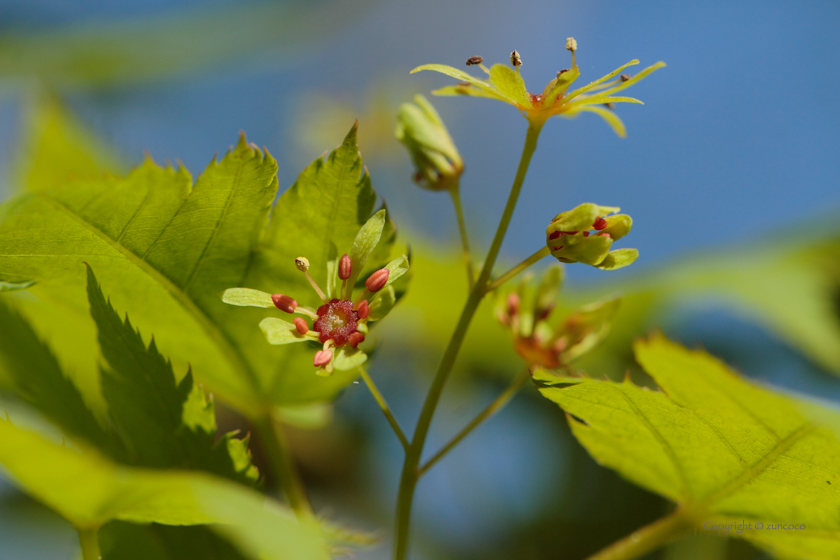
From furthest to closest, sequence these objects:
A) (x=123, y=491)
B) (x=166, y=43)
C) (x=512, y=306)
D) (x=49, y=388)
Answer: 1. (x=166, y=43)
2. (x=512, y=306)
3. (x=49, y=388)
4. (x=123, y=491)

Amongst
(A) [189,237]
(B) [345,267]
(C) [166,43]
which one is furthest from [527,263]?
(C) [166,43]

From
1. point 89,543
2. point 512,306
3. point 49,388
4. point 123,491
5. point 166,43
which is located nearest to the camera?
point 123,491

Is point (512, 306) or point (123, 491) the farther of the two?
point (512, 306)

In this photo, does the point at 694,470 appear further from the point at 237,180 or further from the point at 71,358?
the point at 71,358

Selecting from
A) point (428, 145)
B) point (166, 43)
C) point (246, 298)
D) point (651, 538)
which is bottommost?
point (651, 538)

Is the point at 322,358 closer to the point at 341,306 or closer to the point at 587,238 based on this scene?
the point at 341,306

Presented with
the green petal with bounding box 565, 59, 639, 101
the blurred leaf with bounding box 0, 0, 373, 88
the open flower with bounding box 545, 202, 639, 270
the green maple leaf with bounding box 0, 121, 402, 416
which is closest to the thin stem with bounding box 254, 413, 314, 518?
the green maple leaf with bounding box 0, 121, 402, 416

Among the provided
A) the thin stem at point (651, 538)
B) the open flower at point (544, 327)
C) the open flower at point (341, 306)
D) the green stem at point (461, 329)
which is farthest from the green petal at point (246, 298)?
the thin stem at point (651, 538)

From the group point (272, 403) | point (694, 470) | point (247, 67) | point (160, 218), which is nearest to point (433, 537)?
point (272, 403)
